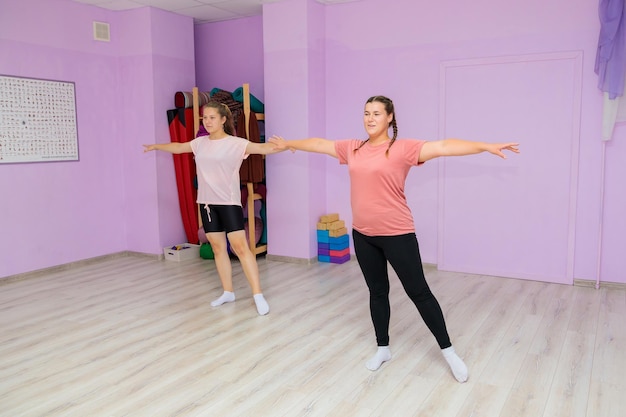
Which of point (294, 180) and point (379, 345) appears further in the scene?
point (294, 180)

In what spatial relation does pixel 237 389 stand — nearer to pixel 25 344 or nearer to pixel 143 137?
pixel 25 344

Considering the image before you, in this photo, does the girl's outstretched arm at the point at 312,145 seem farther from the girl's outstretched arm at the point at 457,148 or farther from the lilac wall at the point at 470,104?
the lilac wall at the point at 470,104

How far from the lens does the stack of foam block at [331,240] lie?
5309 mm

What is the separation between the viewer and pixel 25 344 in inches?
132

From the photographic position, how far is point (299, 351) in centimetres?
319

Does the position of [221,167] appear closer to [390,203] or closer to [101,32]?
[390,203]

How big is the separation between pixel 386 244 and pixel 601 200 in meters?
2.45

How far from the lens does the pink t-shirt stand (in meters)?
2.65

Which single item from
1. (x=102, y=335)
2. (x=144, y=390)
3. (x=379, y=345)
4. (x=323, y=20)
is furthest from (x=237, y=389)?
(x=323, y=20)

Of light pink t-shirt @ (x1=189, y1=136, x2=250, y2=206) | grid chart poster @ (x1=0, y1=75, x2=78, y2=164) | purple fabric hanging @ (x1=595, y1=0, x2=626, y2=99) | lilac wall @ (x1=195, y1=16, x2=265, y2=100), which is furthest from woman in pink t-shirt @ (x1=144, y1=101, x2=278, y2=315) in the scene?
purple fabric hanging @ (x1=595, y1=0, x2=626, y2=99)

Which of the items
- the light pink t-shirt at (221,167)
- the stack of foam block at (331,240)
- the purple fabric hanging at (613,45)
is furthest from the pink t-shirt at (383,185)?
the stack of foam block at (331,240)

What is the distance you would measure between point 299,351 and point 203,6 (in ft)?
11.9

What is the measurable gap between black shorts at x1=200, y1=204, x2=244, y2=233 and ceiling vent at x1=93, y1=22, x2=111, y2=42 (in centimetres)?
254

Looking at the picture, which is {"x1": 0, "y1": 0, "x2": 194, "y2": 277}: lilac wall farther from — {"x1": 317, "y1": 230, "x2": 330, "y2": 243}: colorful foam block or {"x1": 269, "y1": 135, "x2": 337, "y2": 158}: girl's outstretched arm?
{"x1": 269, "y1": 135, "x2": 337, "y2": 158}: girl's outstretched arm
